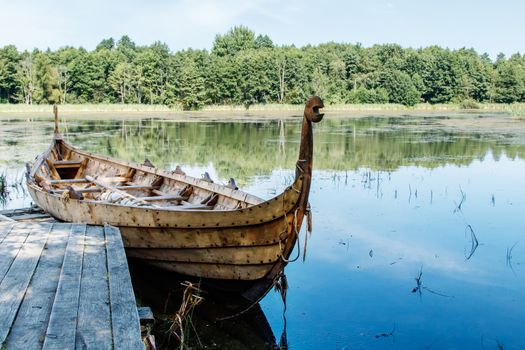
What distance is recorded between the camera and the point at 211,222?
A: 16.5 feet

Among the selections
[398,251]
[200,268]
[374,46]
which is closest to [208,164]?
[398,251]

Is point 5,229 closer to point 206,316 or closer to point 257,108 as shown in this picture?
point 206,316

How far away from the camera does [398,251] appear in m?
7.42

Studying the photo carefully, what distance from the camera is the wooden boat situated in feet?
15.1

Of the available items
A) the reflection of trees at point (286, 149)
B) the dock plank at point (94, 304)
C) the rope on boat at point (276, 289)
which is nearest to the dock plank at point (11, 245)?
the dock plank at point (94, 304)

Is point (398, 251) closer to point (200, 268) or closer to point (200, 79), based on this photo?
point (200, 268)

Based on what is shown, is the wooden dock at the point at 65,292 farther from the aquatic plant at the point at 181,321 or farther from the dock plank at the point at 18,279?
the aquatic plant at the point at 181,321

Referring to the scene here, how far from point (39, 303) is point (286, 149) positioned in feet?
50.9

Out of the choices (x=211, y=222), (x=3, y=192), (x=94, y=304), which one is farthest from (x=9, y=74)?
(x=94, y=304)

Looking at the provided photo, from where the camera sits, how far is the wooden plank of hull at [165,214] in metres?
4.60

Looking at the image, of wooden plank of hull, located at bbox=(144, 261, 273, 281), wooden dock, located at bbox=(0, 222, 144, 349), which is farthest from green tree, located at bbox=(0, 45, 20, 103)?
wooden dock, located at bbox=(0, 222, 144, 349)

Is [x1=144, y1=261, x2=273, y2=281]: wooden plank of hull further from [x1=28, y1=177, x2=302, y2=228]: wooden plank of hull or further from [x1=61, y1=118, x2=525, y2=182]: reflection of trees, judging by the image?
[x1=61, y1=118, x2=525, y2=182]: reflection of trees

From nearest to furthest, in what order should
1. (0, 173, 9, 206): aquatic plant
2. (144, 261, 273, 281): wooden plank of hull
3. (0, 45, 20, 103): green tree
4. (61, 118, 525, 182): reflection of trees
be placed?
(144, 261, 273, 281): wooden plank of hull → (0, 173, 9, 206): aquatic plant → (61, 118, 525, 182): reflection of trees → (0, 45, 20, 103): green tree

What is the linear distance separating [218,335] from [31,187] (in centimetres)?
459
